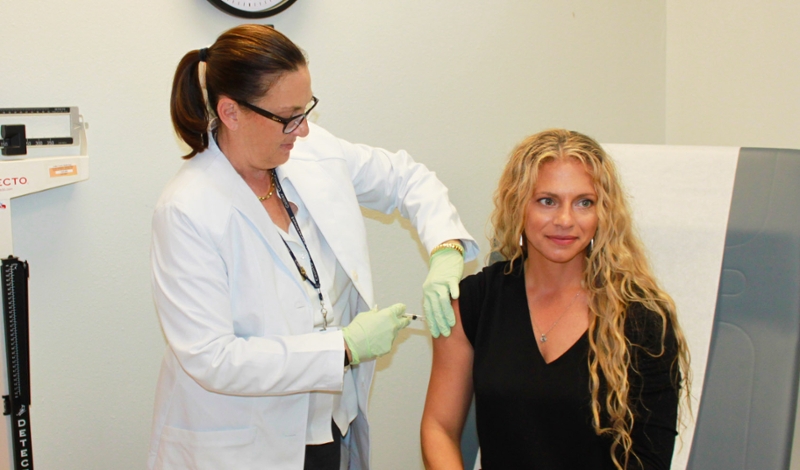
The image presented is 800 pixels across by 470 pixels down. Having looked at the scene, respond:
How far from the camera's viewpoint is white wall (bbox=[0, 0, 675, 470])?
1837 millimetres

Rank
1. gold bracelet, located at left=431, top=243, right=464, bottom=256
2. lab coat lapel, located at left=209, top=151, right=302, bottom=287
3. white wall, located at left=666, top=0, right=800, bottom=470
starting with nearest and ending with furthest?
lab coat lapel, located at left=209, top=151, right=302, bottom=287, gold bracelet, located at left=431, top=243, right=464, bottom=256, white wall, located at left=666, top=0, right=800, bottom=470

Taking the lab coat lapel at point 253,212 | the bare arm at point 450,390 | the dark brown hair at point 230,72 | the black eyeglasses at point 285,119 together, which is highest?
the dark brown hair at point 230,72

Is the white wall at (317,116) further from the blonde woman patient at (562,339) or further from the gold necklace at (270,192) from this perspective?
the blonde woman patient at (562,339)

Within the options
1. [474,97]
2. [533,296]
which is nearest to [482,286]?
[533,296]

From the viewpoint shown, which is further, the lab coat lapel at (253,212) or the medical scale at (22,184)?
the medical scale at (22,184)

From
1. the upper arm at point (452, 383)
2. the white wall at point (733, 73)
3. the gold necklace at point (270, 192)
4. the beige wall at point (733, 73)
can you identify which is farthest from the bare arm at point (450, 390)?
the beige wall at point (733, 73)

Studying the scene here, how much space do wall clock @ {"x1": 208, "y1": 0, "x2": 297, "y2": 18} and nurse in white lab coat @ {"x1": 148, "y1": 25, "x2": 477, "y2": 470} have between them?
0.53 metres

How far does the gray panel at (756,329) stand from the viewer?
137 centimetres

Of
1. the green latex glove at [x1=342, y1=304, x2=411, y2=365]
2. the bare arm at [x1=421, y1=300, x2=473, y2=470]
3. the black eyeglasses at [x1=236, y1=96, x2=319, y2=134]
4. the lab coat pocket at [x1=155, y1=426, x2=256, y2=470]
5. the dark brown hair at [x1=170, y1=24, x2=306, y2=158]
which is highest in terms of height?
the dark brown hair at [x1=170, y1=24, x2=306, y2=158]

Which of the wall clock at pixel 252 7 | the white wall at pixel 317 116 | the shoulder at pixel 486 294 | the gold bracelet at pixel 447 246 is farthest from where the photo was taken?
the wall clock at pixel 252 7

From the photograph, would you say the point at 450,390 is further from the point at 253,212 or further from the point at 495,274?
the point at 253,212

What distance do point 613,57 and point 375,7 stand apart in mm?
940

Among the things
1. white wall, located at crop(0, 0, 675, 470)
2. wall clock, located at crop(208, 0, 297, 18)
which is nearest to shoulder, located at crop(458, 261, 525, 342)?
white wall, located at crop(0, 0, 675, 470)

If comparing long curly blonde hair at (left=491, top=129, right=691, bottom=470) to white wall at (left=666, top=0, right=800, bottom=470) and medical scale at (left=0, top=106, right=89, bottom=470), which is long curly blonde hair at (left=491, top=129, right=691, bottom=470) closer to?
white wall at (left=666, top=0, right=800, bottom=470)
